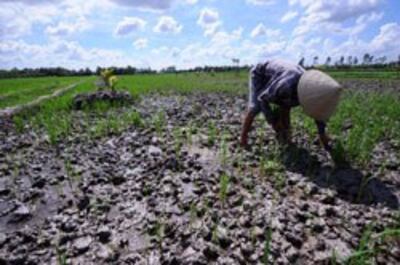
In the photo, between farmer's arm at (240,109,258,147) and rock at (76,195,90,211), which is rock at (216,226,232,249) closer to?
rock at (76,195,90,211)

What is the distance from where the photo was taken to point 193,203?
4613mm

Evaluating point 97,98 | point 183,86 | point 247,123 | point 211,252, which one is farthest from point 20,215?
point 183,86

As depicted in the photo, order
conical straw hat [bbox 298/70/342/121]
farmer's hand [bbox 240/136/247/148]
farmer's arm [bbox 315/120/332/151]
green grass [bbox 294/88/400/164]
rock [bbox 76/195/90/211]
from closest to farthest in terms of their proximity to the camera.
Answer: rock [bbox 76/195/90/211] < conical straw hat [bbox 298/70/342/121] < farmer's arm [bbox 315/120/332/151] < green grass [bbox 294/88/400/164] < farmer's hand [bbox 240/136/247/148]

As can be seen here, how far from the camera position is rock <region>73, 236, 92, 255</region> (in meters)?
3.89

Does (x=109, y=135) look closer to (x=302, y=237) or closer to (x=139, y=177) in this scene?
(x=139, y=177)

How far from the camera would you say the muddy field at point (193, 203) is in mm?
3754

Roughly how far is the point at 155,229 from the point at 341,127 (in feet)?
20.1

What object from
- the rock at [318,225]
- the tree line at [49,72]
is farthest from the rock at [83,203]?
the tree line at [49,72]

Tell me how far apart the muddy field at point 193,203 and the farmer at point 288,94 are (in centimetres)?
54

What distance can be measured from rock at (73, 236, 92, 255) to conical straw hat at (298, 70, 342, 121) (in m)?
3.52

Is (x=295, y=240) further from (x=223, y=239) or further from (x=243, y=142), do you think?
(x=243, y=142)

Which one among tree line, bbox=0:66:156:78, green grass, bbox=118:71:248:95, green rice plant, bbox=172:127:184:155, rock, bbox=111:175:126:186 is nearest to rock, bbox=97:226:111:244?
rock, bbox=111:175:126:186

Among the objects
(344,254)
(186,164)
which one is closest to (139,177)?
(186,164)

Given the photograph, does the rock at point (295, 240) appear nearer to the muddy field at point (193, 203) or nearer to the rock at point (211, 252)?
the muddy field at point (193, 203)
